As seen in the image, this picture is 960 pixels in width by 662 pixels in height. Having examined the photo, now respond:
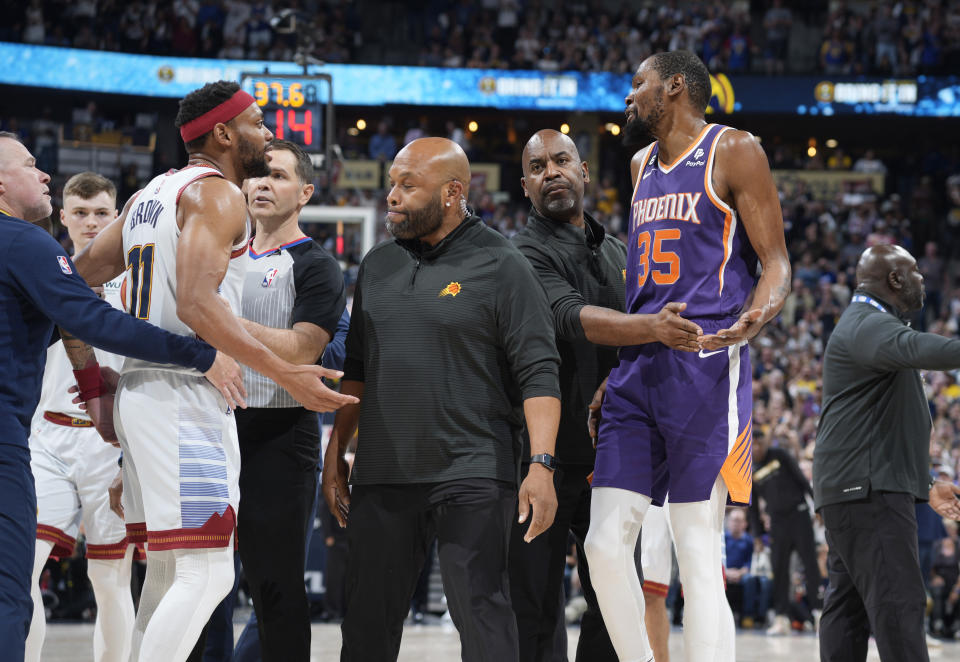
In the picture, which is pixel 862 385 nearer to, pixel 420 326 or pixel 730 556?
pixel 420 326

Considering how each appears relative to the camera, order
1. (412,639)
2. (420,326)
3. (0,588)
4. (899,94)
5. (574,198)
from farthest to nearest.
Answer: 1. (899,94)
2. (412,639)
3. (574,198)
4. (420,326)
5. (0,588)

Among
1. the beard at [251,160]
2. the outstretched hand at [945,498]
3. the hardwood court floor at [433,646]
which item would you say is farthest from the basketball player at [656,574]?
the hardwood court floor at [433,646]

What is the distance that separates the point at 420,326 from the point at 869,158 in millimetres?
23444

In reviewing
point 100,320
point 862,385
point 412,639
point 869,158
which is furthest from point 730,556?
point 869,158

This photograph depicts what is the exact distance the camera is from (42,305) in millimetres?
3607

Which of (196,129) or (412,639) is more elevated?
(196,129)

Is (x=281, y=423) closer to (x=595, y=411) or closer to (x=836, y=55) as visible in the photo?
(x=595, y=411)

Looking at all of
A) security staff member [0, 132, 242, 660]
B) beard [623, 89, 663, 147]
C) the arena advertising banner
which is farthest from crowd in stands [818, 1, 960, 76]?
security staff member [0, 132, 242, 660]

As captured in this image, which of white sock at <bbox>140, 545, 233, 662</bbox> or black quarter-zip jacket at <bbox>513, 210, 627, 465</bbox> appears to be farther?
black quarter-zip jacket at <bbox>513, 210, 627, 465</bbox>

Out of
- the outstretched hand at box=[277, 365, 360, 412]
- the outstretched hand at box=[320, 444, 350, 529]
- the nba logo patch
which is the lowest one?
the outstretched hand at box=[320, 444, 350, 529]

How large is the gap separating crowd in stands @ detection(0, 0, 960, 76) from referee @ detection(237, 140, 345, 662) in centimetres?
1828

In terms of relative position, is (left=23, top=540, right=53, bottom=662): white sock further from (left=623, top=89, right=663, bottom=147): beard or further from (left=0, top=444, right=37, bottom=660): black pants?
(left=623, top=89, right=663, bottom=147): beard

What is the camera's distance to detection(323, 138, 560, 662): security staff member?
376cm

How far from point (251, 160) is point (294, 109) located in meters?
7.10
